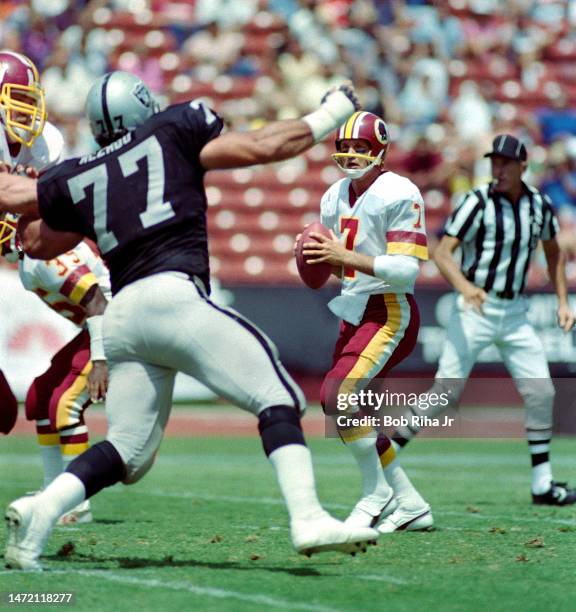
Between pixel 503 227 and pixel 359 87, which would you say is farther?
pixel 359 87

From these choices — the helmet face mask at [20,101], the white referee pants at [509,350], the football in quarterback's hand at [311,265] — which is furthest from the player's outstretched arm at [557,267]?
the helmet face mask at [20,101]

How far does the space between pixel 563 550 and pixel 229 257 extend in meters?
10.7

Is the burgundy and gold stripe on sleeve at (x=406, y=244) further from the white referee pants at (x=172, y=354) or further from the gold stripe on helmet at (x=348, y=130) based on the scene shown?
the white referee pants at (x=172, y=354)

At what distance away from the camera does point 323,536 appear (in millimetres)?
4398

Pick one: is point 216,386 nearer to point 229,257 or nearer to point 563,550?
point 563,550

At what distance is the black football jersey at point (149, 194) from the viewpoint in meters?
4.68

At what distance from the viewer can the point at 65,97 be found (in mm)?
16125

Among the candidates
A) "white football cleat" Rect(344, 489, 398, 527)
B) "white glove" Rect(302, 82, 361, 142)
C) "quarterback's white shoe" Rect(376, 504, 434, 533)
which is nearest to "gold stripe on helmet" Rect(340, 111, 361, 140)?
"white glove" Rect(302, 82, 361, 142)

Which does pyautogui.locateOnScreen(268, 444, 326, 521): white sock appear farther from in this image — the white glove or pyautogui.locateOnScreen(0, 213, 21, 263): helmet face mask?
pyautogui.locateOnScreen(0, 213, 21, 263): helmet face mask

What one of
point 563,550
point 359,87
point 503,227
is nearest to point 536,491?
point 503,227

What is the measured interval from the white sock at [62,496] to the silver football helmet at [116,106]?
50.2 inches

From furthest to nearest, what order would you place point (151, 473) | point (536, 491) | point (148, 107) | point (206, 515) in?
point (151, 473) < point (536, 491) < point (206, 515) < point (148, 107)

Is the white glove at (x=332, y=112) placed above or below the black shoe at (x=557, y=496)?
above

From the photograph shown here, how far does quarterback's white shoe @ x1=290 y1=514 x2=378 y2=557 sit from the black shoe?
3.25 meters
